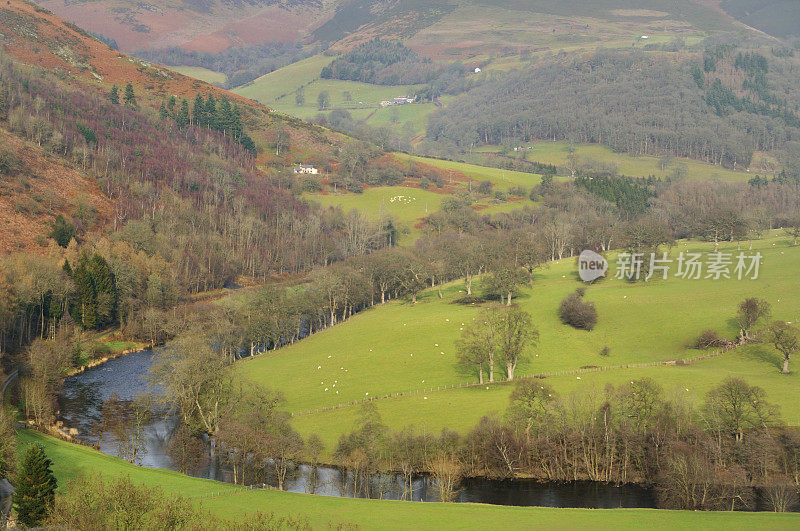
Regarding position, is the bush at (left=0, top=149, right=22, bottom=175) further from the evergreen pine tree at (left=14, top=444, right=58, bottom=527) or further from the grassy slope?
the evergreen pine tree at (left=14, top=444, right=58, bottom=527)

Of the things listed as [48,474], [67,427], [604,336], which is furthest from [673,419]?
[67,427]

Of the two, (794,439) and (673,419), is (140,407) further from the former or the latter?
(794,439)

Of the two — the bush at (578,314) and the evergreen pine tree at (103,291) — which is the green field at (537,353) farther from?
the evergreen pine tree at (103,291)

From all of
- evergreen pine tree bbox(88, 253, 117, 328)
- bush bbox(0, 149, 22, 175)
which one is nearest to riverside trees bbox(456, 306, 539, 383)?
evergreen pine tree bbox(88, 253, 117, 328)

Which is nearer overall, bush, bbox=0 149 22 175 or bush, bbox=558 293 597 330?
bush, bbox=558 293 597 330

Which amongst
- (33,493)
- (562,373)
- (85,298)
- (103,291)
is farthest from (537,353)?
(85,298)

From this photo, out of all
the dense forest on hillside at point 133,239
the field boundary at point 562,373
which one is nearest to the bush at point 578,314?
the field boundary at point 562,373

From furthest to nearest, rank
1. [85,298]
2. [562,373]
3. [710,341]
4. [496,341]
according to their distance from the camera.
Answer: [85,298], [710,341], [496,341], [562,373]

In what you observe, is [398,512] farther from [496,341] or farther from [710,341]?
[710,341]
